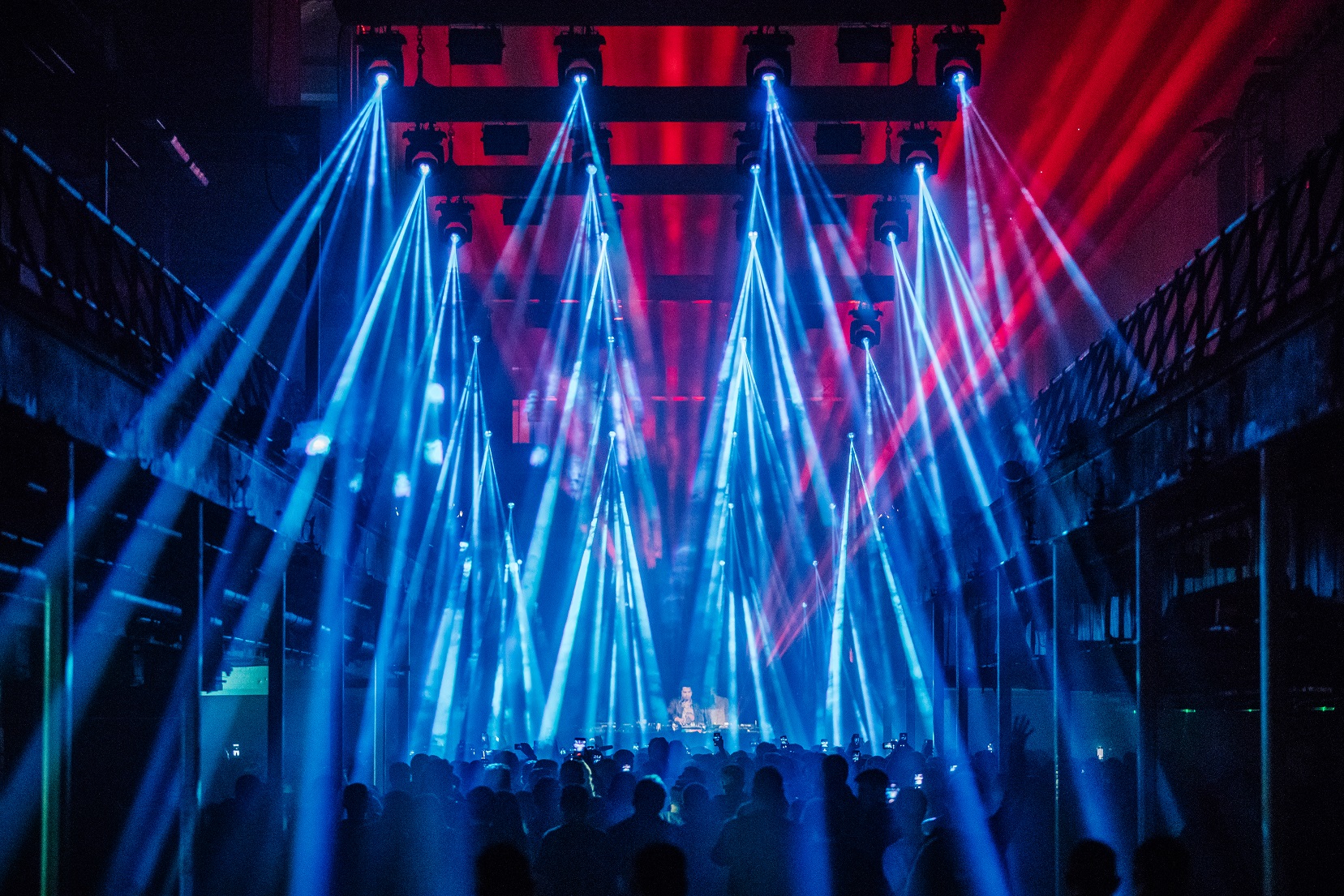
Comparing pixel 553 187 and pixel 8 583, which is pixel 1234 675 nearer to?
pixel 553 187

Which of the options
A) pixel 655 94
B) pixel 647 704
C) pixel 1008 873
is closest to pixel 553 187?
pixel 655 94

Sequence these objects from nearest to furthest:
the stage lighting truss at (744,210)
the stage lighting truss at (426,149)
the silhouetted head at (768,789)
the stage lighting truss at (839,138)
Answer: the silhouetted head at (768,789), the stage lighting truss at (839,138), the stage lighting truss at (426,149), the stage lighting truss at (744,210)

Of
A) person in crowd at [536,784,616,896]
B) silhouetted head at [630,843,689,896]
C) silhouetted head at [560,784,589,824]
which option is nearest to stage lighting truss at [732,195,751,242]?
silhouetted head at [560,784,589,824]

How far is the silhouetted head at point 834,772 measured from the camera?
307 inches

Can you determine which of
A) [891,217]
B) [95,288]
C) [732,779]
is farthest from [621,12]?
[732,779]

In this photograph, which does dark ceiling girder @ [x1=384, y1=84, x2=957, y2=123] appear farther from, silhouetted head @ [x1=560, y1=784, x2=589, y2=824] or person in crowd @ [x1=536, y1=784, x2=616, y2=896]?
person in crowd @ [x1=536, y1=784, x2=616, y2=896]

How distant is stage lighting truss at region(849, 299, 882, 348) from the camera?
20.4 metres

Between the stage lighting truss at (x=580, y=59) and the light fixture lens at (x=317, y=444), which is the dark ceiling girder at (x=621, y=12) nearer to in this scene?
the stage lighting truss at (x=580, y=59)

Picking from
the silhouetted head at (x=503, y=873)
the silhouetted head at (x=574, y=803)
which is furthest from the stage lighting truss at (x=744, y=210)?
the silhouetted head at (x=503, y=873)

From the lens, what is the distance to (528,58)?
19062mm

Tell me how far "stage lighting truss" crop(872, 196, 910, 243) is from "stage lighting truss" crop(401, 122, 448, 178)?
18.3 ft

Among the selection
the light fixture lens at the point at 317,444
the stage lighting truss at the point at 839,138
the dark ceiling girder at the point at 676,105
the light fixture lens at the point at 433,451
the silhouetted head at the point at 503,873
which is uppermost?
the dark ceiling girder at the point at 676,105

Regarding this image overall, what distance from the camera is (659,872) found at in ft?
15.4

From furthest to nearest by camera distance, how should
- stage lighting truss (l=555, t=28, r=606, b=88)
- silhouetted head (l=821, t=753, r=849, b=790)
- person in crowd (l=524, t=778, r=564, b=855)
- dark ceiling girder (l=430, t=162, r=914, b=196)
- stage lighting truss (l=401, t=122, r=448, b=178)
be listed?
dark ceiling girder (l=430, t=162, r=914, b=196) < stage lighting truss (l=401, t=122, r=448, b=178) < stage lighting truss (l=555, t=28, r=606, b=88) < person in crowd (l=524, t=778, r=564, b=855) < silhouetted head (l=821, t=753, r=849, b=790)
